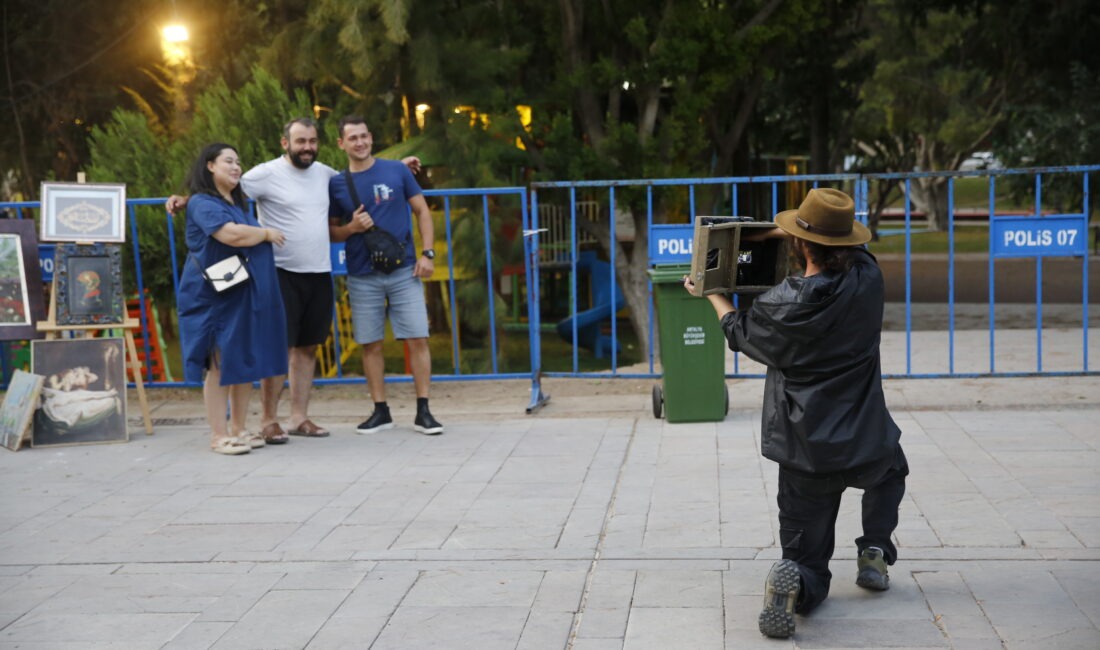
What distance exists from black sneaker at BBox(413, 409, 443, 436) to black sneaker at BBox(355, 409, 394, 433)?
0.32m

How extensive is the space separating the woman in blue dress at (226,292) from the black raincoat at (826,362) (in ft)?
12.7

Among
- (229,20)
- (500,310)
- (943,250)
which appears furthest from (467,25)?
(943,250)

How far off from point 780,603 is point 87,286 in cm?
562

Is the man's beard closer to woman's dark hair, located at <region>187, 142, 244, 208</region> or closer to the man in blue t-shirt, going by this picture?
the man in blue t-shirt

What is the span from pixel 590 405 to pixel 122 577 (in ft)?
13.8

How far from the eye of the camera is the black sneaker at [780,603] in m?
4.29

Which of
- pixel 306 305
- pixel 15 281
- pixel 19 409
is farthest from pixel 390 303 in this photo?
pixel 15 281

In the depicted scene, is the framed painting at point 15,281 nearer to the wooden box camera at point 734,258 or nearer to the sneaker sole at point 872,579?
the wooden box camera at point 734,258

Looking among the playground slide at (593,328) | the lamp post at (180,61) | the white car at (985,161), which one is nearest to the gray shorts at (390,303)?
the playground slide at (593,328)

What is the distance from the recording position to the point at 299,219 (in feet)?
25.6

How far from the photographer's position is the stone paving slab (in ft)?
14.9

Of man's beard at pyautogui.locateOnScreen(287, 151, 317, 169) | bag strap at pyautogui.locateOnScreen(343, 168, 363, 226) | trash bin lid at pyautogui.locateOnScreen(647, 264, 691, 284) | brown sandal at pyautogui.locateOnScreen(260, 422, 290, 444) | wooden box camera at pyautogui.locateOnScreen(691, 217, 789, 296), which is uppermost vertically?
man's beard at pyautogui.locateOnScreen(287, 151, 317, 169)

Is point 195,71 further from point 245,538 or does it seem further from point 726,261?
point 726,261

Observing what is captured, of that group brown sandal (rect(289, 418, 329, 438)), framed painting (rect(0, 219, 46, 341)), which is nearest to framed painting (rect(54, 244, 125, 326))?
framed painting (rect(0, 219, 46, 341))
